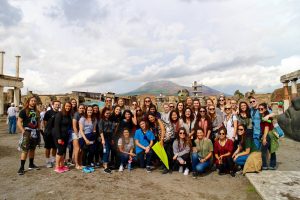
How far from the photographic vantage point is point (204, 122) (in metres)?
6.32

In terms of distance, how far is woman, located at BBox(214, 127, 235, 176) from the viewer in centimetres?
595

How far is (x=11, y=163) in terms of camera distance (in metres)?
7.32

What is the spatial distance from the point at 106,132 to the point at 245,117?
3.38 m

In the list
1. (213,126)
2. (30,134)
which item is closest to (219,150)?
(213,126)

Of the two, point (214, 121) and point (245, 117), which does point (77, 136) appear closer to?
point (214, 121)

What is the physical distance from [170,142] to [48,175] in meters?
2.95

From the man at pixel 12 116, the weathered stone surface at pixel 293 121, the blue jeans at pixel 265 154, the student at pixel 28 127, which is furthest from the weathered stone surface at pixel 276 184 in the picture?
the man at pixel 12 116

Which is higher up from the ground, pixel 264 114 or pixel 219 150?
pixel 264 114

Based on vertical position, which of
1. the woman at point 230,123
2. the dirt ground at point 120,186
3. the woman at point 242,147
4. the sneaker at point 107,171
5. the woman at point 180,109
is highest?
the woman at point 180,109

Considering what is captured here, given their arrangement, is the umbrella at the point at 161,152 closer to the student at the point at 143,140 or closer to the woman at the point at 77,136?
the student at the point at 143,140

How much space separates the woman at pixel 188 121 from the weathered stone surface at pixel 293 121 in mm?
6822

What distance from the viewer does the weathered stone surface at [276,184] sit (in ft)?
14.8

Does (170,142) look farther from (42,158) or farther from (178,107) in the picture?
(42,158)

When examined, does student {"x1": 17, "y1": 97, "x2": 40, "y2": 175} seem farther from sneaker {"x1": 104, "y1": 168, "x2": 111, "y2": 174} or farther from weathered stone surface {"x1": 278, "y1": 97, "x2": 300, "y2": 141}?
weathered stone surface {"x1": 278, "y1": 97, "x2": 300, "y2": 141}
